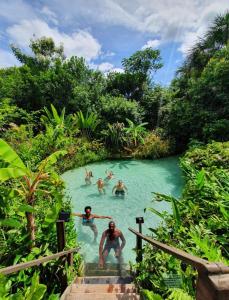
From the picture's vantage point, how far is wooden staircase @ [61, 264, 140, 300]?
3.73m

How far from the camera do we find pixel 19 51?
76.6 ft

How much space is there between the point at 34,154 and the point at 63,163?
1881 millimetres

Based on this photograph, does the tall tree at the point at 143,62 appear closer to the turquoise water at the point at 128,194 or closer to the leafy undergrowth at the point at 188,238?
the turquoise water at the point at 128,194

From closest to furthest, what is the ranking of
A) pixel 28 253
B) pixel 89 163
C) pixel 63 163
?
1. pixel 28 253
2. pixel 63 163
3. pixel 89 163

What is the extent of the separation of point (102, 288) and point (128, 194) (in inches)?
231

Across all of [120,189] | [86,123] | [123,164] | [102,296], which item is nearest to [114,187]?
[120,189]

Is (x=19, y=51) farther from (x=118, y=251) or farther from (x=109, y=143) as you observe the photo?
(x=118, y=251)

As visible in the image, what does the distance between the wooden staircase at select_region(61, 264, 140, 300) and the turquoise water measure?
76 centimetres

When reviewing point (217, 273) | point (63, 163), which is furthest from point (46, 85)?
point (217, 273)

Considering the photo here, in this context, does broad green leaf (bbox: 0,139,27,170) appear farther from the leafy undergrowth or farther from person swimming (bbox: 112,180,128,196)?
person swimming (bbox: 112,180,128,196)

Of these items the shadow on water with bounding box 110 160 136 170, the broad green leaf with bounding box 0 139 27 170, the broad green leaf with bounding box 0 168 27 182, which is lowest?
the shadow on water with bounding box 110 160 136 170

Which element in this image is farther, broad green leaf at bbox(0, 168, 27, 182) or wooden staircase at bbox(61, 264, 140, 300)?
wooden staircase at bbox(61, 264, 140, 300)

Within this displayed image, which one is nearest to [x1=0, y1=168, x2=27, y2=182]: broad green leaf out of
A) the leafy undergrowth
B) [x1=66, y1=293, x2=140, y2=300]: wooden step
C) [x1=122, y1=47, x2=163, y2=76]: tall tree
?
[x1=66, y1=293, x2=140, y2=300]: wooden step

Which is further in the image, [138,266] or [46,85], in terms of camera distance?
[46,85]
